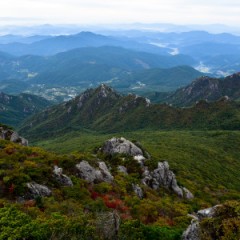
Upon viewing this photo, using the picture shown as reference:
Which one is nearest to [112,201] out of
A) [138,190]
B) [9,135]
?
[138,190]

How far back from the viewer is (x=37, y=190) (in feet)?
156

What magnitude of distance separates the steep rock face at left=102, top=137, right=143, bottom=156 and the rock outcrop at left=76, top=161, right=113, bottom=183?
27.5 meters

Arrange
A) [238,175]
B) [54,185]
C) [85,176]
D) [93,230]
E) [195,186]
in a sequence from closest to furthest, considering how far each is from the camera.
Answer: [93,230] < [54,185] < [85,176] < [195,186] < [238,175]

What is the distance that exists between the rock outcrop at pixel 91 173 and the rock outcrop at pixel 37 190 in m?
12.0

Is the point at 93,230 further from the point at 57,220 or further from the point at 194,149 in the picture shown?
the point at 194,149

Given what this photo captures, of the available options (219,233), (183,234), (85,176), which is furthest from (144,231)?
(85,176)

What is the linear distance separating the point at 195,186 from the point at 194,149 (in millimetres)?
75527

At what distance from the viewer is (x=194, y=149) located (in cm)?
16938

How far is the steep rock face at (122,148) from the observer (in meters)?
92.3

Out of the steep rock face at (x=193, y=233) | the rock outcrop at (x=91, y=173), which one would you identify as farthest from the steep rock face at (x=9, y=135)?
the steep rock face at (x=193, y=233)

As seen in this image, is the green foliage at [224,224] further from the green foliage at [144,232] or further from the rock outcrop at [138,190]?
the rock outcrop at [138,190]

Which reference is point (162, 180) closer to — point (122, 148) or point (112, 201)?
point (122, 148)

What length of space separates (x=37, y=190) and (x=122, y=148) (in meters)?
46.9

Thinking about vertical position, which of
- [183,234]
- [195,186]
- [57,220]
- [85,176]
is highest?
[57,220]
